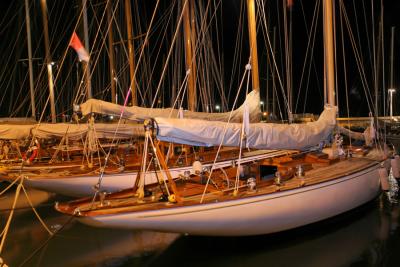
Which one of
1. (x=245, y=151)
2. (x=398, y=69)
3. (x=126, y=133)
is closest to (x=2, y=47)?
(x=126, y=133)

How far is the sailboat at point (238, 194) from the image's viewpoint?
18.8 ft

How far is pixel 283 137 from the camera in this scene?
715 cm

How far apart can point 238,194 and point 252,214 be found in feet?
1.33

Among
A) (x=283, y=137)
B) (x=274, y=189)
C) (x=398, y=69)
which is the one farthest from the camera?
(x=398, y=69)

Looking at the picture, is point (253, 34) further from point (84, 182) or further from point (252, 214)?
point (84, 182)

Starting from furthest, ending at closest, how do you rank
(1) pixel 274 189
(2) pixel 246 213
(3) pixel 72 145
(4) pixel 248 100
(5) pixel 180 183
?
1. (3) pixel 72 145
2. (4) pixel 248 100
3. (5) pixel 180 183
4. (1) pixel 274 189
5. (2) pixel 246 213

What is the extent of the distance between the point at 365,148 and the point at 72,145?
10.2m

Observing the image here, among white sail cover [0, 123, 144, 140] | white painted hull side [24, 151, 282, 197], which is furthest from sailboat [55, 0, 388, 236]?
white sail cover [0, 123, 144, 140]

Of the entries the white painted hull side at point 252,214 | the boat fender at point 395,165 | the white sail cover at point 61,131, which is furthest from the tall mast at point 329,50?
the white sail cover at point 61,131

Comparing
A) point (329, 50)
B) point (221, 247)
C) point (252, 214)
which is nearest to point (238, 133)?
point (252, 214)

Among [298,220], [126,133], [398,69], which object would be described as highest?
[398,69]

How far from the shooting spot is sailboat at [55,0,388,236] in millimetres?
5738

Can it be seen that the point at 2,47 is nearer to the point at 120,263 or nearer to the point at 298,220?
the point at 120,263

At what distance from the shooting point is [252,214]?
20.4 feet
